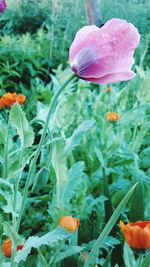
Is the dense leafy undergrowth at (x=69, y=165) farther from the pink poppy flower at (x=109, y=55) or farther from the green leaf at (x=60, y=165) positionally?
the pink poppy flower at (x=109, y=55)

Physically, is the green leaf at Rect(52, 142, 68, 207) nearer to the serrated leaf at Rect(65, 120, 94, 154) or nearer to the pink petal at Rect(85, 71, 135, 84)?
the serrated leaf at Rect(65, 120, 94, 154)

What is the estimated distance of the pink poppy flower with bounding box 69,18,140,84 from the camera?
2.06 ft

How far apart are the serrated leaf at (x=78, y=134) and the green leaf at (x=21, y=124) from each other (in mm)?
209

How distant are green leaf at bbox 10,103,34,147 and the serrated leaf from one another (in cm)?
21

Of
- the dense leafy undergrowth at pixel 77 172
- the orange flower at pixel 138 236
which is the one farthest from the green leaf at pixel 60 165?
the orange flower at pixel 138 236

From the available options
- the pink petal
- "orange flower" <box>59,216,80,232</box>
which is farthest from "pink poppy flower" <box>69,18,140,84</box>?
"orange flower" <box>59,216,80,232</box>

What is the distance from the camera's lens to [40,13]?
206 inches

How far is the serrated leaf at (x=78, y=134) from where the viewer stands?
3.19 feet

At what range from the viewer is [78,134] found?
39.2 inches

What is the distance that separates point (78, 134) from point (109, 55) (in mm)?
381

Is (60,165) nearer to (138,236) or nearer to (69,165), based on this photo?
(138,236)

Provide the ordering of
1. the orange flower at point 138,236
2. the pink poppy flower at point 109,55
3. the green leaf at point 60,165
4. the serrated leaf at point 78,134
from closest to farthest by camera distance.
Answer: the pink poppy flower at point 109,55 → the orange flower at point 138,236 → the green leaf at point 60,165 → the serrated leaf at point 78,134

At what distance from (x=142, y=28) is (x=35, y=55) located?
5.69 ft

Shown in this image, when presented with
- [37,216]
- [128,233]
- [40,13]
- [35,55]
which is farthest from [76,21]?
[128,233]
